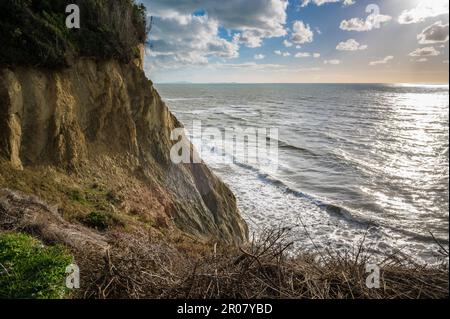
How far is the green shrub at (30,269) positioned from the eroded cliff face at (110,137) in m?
3.76

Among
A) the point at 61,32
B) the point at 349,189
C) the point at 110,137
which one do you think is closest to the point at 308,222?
the point at 349,189

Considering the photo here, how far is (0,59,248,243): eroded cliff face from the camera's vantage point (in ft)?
27.6

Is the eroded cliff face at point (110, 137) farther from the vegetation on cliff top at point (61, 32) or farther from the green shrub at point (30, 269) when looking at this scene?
the green shrub at point (30, 269)

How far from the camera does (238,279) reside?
13.2ft

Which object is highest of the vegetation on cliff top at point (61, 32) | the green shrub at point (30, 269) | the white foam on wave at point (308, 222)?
the vegetation on cliff top at point (61, 32)

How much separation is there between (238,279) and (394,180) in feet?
75.8

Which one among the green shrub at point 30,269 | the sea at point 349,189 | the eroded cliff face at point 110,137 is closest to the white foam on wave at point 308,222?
the sea at point 349,189

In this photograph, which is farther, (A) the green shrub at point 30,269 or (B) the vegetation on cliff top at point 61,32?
(B) the vegetation on cliff top at point 61,32

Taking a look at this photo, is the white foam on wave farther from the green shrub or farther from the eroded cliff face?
the green shrub

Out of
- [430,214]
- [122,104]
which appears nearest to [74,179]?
[122,104]

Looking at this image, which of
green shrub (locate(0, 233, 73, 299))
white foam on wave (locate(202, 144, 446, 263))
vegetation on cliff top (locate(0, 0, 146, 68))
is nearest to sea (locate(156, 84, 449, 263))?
white foam on wave (locate(202, 144, 446, 263))

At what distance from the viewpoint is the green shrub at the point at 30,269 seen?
4.16m

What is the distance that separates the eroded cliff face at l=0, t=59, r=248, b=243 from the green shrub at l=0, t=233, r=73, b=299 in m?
3.76

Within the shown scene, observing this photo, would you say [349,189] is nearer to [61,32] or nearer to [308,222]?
[308,222]
